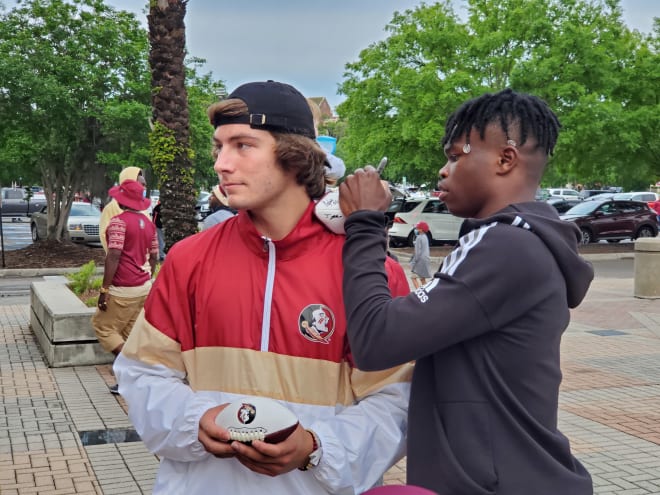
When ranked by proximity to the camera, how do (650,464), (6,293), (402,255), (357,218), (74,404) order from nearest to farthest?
(357,218) < (650,464) < (74,404) < (6,293) < (402,255)

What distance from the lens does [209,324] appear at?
2.19 meters

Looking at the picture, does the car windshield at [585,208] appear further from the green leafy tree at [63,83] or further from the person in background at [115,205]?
the person in background at [115,205]

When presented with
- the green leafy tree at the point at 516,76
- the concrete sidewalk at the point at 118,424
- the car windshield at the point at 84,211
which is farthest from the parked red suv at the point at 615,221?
the concrete sidewalk at the point at 118,424

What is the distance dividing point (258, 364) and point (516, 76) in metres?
25.0

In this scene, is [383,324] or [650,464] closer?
[383,324]

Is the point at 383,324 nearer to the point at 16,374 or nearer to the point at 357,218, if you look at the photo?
the point at 357,218

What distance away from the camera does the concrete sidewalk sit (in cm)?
531

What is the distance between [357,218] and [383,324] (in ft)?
0.97

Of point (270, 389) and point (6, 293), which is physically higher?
point (270, 389)

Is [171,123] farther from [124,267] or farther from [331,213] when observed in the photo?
[331,213]

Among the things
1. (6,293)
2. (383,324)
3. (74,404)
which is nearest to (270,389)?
(383,324)

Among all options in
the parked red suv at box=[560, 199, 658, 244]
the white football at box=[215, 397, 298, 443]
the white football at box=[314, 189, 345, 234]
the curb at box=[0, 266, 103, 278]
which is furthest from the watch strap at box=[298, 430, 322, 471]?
the parked red suv at box=[560, 199, 658, 244]

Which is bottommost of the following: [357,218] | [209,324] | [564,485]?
[564,485]

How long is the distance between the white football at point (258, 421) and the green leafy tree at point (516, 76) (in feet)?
78.9
